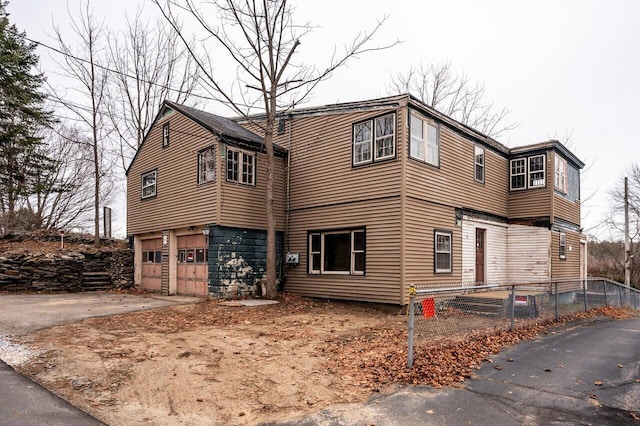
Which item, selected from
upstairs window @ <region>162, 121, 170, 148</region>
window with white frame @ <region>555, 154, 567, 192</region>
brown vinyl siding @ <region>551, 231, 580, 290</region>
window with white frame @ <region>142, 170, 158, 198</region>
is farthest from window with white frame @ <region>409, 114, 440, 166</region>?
window with white frame @ <region>142, 170, 158, 198</region>

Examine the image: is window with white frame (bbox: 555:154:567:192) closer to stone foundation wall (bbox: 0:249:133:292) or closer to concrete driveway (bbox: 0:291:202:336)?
concrete driveway (bbox: 0:291:202:336)

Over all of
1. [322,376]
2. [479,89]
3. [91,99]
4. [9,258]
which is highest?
[479,89]

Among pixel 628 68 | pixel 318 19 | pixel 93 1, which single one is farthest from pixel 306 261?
pixel 628 68

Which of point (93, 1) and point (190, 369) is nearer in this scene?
point (190, 369)

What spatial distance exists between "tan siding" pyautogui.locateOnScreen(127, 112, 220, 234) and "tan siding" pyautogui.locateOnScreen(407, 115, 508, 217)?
6.77 metres

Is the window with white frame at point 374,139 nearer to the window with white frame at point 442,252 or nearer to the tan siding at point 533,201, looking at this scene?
the window with white frame at point 442,252

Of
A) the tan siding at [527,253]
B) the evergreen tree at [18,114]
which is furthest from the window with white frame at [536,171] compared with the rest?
the evergreen tree at [18,114]

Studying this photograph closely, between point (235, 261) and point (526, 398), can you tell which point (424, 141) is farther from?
point (526, 398)

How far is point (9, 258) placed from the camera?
16453 mm

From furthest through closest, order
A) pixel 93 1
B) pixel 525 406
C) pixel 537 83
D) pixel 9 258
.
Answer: pixel 537 83
pixel 93 1
pixel 9 258
pixel 525 406

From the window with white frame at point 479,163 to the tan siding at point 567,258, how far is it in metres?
3.98

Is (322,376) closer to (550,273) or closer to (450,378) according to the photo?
(450,378)

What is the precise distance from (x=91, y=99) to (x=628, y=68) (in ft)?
92.6

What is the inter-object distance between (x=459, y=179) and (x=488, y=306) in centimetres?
702
